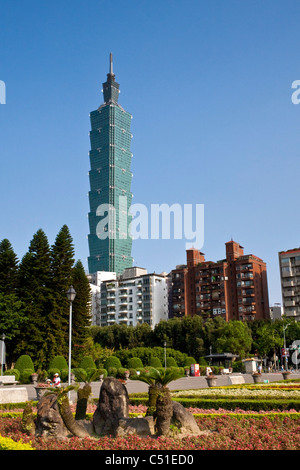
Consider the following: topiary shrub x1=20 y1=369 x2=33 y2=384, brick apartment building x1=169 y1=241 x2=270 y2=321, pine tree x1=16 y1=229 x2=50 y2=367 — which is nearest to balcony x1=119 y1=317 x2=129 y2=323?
brick apartment building x1=169 y1=241 x2=270 y2=321

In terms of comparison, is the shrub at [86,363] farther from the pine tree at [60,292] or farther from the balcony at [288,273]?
the balcony at [288,273]

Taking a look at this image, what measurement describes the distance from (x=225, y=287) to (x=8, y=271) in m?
53.9

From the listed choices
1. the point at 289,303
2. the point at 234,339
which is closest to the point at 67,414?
the point at 234,339

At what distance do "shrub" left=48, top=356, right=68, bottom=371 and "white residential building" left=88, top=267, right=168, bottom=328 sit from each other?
62657mm

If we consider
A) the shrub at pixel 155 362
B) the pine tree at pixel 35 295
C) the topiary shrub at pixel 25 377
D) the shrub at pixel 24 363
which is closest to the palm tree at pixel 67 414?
the topiary shrub at pixel 25 377

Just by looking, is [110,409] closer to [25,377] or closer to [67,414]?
[67,414]

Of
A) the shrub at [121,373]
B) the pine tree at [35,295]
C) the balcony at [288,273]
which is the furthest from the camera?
the balcony at [288,273]

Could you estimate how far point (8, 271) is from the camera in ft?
169

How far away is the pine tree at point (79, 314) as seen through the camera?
171ft

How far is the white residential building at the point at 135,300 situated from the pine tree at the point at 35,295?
5867cm

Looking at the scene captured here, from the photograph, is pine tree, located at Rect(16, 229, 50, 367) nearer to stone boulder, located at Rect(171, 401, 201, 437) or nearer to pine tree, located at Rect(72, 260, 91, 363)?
pine tree, located at Rect(72, 260, 91, 363)
